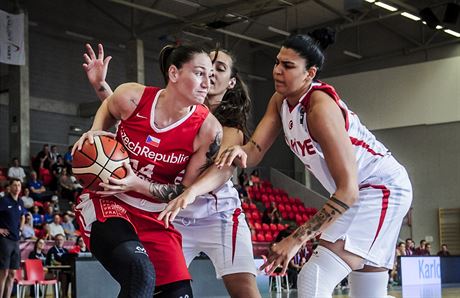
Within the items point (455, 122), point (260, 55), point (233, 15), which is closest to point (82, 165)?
point (233, 15)

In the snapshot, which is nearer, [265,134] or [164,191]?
[164,191]

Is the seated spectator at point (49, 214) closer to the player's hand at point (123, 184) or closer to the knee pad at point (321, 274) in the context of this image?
the player's hand at point (123, 184)

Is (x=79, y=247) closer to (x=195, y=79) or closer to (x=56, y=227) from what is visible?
(x=56, y=227)

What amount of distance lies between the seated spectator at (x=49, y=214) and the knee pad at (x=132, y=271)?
12.2 meters

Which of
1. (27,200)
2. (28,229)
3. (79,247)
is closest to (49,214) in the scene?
(27,200)

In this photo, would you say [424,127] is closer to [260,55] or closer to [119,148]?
[260,55]

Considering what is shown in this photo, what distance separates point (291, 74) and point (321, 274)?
106 cm

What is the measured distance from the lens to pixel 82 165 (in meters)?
3.58

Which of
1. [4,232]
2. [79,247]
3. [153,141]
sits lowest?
[79,247]

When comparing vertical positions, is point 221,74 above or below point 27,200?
above

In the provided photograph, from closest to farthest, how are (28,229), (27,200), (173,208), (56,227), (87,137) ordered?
(173,208)
(87,137)
(28,229)
(56,227)
(27,200)

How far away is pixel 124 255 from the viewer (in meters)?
3.28

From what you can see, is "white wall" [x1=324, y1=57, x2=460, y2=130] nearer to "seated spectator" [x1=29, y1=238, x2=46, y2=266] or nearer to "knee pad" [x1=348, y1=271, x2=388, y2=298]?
"seated spectator" [x1=29, y1=238, x2=46, y2=266]

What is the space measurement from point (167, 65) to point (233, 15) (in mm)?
17052
